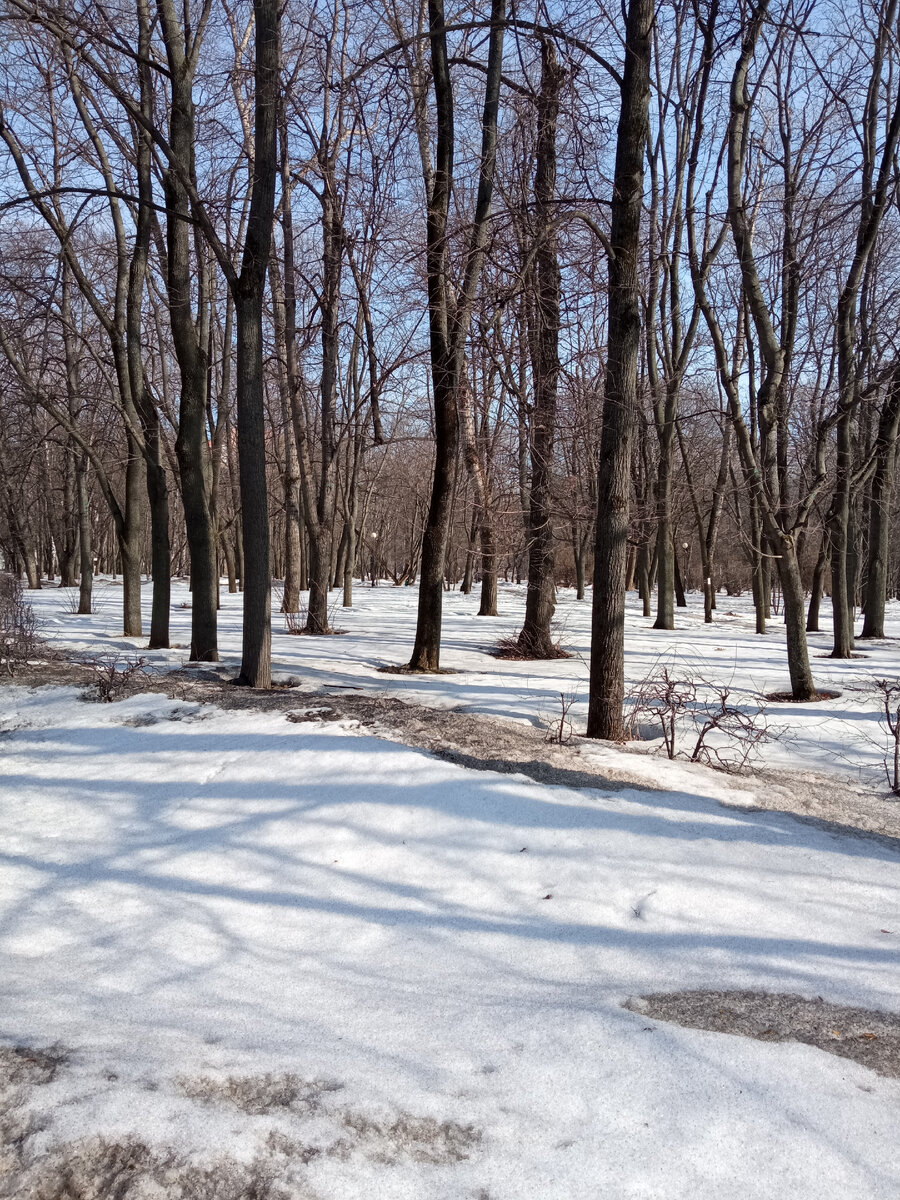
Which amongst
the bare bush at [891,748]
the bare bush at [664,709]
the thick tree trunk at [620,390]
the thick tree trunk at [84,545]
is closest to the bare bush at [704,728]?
the bare bush at [664,709]

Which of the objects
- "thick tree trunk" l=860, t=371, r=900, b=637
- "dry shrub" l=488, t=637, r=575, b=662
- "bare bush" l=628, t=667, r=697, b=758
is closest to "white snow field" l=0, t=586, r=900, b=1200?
"bare bush" l=628, t=667, r=697, b=758

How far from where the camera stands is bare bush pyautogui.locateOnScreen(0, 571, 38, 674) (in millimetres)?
7492

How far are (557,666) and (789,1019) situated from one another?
7980mm

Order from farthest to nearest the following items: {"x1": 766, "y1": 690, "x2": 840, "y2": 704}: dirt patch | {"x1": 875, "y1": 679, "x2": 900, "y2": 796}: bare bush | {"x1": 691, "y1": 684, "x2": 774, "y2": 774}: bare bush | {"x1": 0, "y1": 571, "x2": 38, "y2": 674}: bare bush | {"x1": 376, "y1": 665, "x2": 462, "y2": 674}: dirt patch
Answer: {"x1": 376, "y1": 665, "x2": 462, "y2": 674}: dirt patch, {"x1": 766, "y1": 690, "x2": 840, "y2": 704}: dirt patch, {"x1": 0, "y1": 571, "x2": 38, "y2": 674}: bare bush, {"x1": 691, "y1": 684, "x2": 774, "y2": 774}: bare bush, {"x1": 875, "y1": 679, "x2": 900, "y2": 796}: bare bush

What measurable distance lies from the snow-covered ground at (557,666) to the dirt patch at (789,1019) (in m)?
2.52

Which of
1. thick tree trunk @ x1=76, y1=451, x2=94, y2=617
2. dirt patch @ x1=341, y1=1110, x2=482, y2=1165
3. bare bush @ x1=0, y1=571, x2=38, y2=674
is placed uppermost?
thick tree trunk @ x1=76, y1=451, x2=94, y2=617

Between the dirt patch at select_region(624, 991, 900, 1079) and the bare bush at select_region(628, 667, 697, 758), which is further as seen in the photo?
the bare bush at select_region(628, 667, 697, 758)

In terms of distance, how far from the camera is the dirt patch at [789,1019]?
7.89 ft

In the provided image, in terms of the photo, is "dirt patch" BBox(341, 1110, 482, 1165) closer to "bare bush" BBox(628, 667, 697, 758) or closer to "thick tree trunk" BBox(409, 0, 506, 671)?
"bare bush" BBox(628, 667, 697, 758)

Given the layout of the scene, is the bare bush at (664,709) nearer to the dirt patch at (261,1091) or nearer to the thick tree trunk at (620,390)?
the thick tree trunk at (620,390)

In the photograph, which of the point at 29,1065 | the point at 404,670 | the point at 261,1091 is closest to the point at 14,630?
the point at 404,670

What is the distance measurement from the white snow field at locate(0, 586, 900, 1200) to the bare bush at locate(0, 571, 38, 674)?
1.52 m

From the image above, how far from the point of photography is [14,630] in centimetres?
834

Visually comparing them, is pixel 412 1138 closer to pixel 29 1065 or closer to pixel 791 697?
pixel 29 1065
